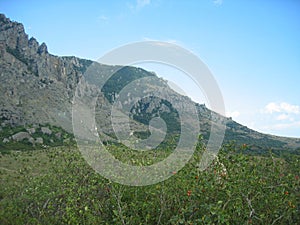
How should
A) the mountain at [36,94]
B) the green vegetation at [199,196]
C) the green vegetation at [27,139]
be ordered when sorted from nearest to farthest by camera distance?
the green vegetation at [199,196], the green vegetation at [27,139], the mountain at [36,94]

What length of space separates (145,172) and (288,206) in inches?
136

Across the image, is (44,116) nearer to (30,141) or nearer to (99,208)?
(30,141)

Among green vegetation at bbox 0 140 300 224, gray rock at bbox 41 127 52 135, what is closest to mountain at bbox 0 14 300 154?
gray rock at bbox 41 127 52 135

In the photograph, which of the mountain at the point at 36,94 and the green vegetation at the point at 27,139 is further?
the mountain at the point at 36,94

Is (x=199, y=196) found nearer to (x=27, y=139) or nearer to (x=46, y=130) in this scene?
(x=27, y=139)

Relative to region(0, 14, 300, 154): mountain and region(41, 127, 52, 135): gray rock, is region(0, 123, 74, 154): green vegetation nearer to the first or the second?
region(0, 14, 300, 154): mountain

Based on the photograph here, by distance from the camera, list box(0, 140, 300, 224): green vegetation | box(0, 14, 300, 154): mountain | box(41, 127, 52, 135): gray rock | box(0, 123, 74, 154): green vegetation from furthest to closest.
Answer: box(41, 127, 52, 135): gray rock
box(0, 14, 300, 154): mountain
box(0, 123, 74, 154): green vegetation
box(0, 140, 300, 224): green vegetation

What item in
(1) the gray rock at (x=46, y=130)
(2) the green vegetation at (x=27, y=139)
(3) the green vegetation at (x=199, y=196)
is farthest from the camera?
(1) the gray rock at (x=46, y=130)

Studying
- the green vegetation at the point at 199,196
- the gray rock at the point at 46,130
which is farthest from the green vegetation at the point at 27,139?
the green vegetation at the point at 199,196

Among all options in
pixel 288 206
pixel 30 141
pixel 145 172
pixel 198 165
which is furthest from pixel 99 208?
pixel 30 141

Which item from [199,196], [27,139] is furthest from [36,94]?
[199,196]

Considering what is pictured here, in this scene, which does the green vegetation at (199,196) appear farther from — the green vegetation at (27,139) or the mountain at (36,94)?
the green vegetation at (27,139)

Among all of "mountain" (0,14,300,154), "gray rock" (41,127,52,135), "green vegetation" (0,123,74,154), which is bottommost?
"green vegetation" (0,123,74,154)

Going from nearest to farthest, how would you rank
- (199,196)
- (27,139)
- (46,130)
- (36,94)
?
(199,196), (27,139), (46,130), (36,94)
